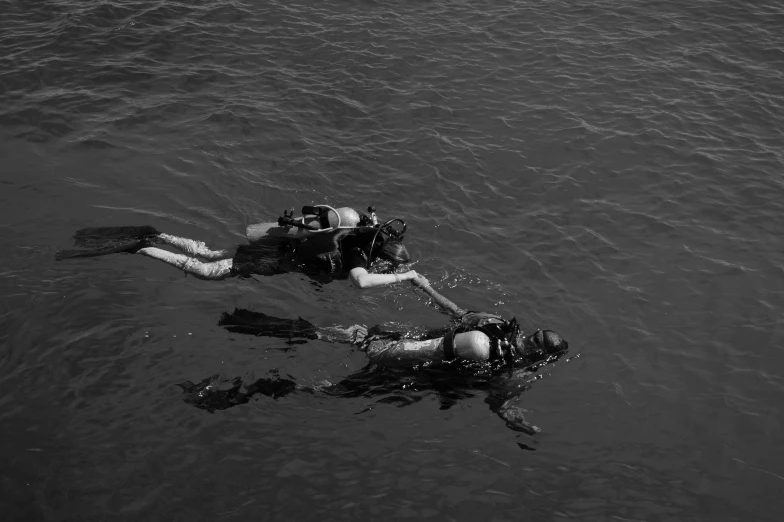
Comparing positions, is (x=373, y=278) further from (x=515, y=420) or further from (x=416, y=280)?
(x=515, y=420)

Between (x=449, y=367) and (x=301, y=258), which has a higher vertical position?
(x=301, y=258)

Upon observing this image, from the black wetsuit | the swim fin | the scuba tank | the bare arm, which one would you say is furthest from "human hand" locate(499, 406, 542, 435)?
the swim fin

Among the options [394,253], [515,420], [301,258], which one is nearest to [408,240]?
[394,253]

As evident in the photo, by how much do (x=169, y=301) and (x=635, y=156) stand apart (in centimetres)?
893

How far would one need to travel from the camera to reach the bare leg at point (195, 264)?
9852 millimetres

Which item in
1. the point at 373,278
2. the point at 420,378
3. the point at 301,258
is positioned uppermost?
the point at 373,278

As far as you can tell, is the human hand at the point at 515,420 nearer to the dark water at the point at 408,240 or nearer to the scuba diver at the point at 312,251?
the dark water at the point at 408,240

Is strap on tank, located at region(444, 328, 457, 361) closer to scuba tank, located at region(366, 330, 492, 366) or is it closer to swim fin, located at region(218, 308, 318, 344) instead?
scuba tank, located at region(366, 330, 492, 366)

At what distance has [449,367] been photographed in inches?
335

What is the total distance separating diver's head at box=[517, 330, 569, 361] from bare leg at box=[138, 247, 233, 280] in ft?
13.2

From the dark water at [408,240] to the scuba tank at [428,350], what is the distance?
420mm

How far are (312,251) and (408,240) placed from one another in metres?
2.88

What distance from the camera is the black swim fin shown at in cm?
1018

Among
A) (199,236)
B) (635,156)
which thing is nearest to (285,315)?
(199,236)
